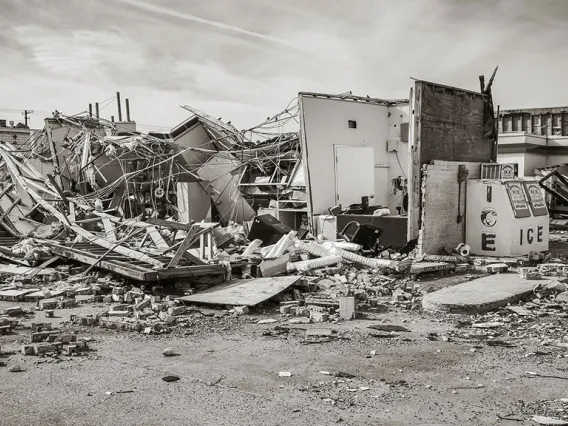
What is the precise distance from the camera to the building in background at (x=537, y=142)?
78.4 feet

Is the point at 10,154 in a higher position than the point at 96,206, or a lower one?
higher

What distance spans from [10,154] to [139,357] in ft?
40.3

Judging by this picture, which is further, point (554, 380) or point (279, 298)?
point (279, 298)

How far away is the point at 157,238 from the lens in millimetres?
11281

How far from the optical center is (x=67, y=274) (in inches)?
413

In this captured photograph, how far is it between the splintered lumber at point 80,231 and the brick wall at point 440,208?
5016mm

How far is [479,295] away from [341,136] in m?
8.14

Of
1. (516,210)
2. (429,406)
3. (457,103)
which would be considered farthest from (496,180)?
(429,406)

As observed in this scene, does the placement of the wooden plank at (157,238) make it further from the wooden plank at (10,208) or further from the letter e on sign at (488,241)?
the letter e on sign at (488,241)

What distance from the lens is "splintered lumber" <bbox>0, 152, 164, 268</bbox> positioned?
991cm

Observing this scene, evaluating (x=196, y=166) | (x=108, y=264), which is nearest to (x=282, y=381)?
(x=108, y=264)

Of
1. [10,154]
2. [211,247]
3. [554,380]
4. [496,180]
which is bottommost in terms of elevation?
[554,380]

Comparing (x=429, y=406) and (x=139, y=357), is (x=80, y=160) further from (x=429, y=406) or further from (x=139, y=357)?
(x=429, y=406)

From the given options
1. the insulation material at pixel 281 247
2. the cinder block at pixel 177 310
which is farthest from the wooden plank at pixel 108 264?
the insulation material at pixel 281 247
